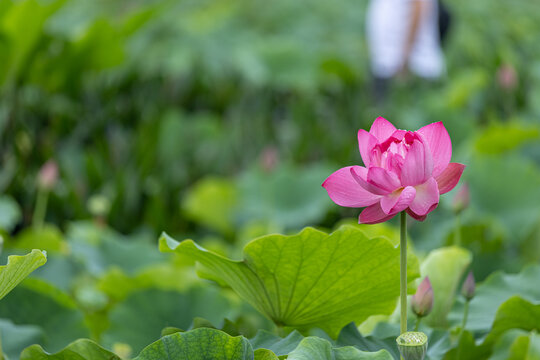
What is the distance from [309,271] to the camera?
1.86ft

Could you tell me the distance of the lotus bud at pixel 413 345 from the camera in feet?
1.45

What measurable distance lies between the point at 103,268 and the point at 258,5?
3024 millimetres

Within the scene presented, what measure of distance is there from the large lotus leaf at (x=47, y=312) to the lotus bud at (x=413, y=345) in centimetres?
40

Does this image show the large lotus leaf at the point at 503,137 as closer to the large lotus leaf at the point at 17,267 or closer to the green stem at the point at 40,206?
the green stem at the point at 40,206

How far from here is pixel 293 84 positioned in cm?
256

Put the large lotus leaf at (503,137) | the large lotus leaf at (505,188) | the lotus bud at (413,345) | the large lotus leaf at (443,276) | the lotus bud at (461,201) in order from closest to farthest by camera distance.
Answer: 1. the lotus bud at (413,345)
2. the large lotus leaf at (443,276)
3. the lotus bud at (461,201)
4. the large lotus leaf at (505,188)
5. the large lotus leaf at (503,137)

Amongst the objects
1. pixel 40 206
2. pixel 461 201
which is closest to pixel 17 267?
pixel 461 201

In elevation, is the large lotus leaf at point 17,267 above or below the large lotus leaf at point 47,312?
above

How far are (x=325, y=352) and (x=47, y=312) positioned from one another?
0.37 metres

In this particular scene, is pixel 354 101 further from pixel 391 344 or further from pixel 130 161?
pixel 391 344

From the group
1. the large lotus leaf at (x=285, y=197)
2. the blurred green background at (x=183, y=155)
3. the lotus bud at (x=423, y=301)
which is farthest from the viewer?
the large lotus leaf at (x=285, y=197)

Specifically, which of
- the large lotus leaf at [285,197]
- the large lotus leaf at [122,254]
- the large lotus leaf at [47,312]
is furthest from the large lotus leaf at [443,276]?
the large lotus leaf at [285,197]

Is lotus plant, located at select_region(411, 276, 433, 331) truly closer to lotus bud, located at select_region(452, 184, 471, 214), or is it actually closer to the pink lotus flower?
the pink lotus flower

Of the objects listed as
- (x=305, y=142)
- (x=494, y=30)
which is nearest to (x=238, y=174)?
(x=305, y=142)
